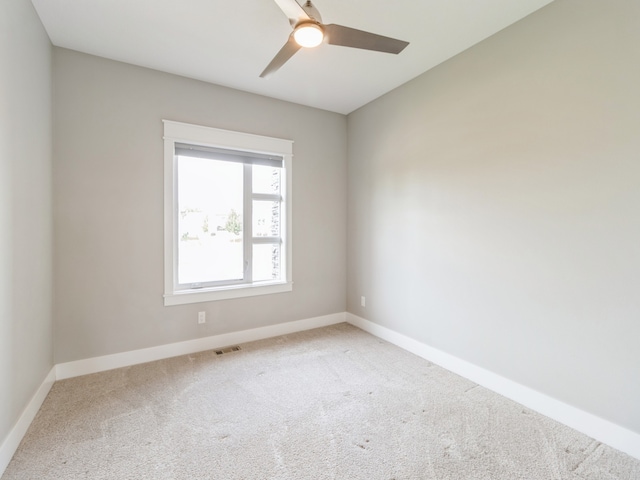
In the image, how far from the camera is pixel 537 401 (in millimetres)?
2145

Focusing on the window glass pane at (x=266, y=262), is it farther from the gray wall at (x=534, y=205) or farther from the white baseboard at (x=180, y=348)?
the gray wall at (x=534, y=205)

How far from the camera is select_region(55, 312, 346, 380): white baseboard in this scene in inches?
103

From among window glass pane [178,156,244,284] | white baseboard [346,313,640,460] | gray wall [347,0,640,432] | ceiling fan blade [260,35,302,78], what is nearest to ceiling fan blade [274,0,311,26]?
ceiling fan blade [260,35,302,78]

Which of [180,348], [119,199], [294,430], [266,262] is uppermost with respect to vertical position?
[119,199]

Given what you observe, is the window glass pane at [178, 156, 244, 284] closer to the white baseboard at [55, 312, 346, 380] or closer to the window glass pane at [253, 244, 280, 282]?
the window glass pane at [253, 244, 280, 282]

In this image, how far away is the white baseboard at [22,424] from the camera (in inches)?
63.6

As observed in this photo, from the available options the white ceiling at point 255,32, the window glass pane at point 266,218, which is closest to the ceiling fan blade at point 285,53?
the white ceiling at point 255,32

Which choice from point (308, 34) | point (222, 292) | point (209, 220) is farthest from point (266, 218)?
point (308, 34)

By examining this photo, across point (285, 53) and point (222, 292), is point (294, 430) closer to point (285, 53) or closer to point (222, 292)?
point (222, 292)

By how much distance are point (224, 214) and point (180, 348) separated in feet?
4.69

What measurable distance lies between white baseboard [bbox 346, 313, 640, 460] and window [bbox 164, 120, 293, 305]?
168cm

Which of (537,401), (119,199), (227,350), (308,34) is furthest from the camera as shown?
(227,350)

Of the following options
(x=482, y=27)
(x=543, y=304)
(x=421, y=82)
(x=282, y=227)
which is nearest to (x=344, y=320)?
(x=282, y=227)

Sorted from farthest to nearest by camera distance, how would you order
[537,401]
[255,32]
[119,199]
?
[119,199]
[255,32]
[537,401]
